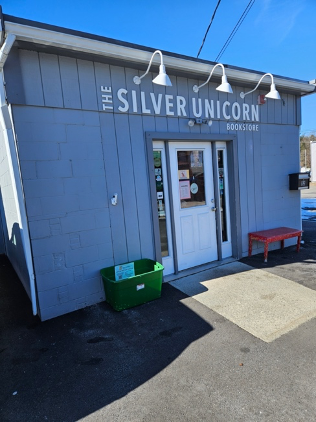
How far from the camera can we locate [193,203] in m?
4.08

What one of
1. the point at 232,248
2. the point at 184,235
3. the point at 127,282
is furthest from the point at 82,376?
the point at 232,248

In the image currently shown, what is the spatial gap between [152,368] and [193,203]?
8.26 feet

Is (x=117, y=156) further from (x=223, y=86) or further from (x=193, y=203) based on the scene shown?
(x=223, y=86)

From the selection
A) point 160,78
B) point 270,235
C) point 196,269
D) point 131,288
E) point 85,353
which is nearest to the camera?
point 85,353

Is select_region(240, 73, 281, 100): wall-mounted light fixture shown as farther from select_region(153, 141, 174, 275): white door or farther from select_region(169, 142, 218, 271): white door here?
select_region(153, 141, 174, 275): white door

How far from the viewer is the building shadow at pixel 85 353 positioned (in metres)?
1.83

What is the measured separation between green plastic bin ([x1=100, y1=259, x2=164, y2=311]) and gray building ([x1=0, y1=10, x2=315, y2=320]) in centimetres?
21

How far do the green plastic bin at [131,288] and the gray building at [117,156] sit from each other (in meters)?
0.21

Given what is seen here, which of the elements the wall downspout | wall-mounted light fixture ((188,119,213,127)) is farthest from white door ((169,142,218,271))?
the wall downspout

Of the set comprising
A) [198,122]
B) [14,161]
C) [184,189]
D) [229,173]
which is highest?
[198,122]

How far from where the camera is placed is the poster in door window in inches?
156

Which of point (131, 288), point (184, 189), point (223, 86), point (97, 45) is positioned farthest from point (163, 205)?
point (97, 45)

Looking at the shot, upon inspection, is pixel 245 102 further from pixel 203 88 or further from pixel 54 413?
pixel 54 413

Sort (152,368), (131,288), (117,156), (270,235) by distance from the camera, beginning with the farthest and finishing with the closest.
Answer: (270,235)
(117,156)
(131,288)
(152,368)
